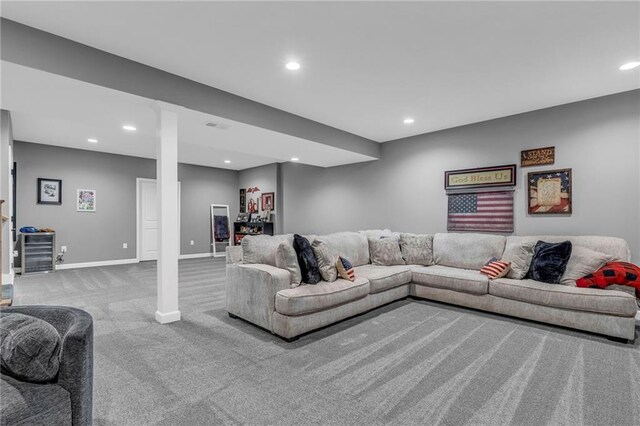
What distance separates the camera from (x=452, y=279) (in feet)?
12.7

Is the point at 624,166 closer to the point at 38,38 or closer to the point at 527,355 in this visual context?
the point at 527,355

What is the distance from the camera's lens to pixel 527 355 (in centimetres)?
260

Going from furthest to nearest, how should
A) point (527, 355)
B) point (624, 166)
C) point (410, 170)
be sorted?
point (410, 170)
point (624, 166)
point (527, 355)

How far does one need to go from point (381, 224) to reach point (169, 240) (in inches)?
156

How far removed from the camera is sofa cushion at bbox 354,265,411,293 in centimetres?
368

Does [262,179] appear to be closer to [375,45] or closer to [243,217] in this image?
[243,217]

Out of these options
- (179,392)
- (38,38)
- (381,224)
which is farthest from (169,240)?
(381,224)

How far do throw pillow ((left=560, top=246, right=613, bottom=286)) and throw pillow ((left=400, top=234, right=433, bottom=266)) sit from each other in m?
1.62

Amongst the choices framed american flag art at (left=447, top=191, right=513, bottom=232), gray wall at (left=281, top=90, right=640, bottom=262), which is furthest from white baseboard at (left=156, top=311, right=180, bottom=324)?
framed american flag art at (left=447, top=191, right=513, bottom=232)

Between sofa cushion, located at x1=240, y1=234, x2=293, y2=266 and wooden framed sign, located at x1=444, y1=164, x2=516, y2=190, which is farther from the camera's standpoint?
wooden framed sign, located at x1=444, y1=164, x2=516, y2=190

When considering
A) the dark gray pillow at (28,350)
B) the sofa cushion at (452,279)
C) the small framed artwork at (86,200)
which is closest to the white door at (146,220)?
the small framed artwork at (86,200)

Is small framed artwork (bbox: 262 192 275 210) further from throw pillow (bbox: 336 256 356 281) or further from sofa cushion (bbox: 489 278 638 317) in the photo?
sofa cushion (bbox: 489 278 638 317)

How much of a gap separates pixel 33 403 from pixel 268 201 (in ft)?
24.6

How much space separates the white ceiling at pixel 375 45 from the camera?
2289 millimetres
